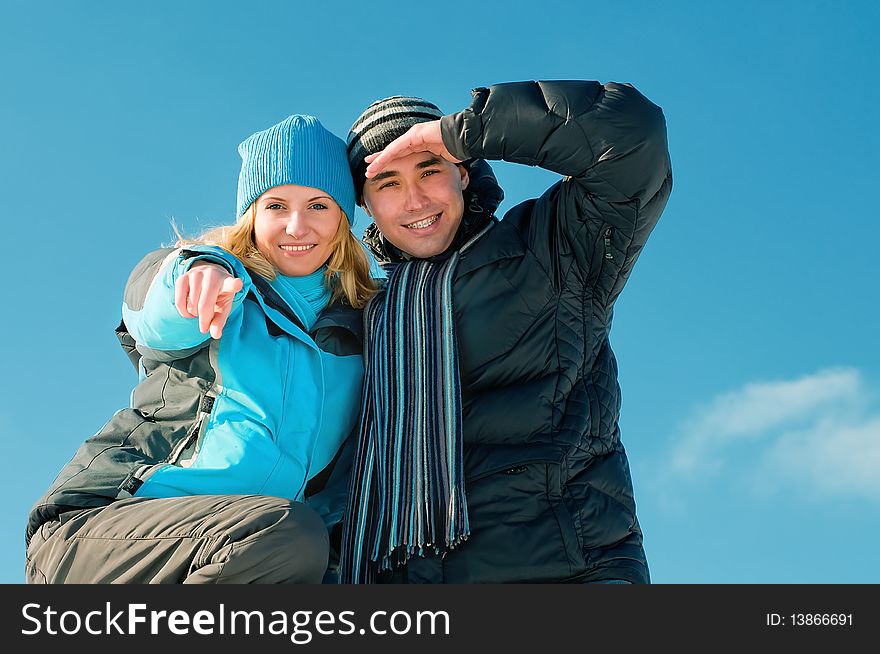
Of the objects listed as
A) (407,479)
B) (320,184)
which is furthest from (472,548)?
(320,184)

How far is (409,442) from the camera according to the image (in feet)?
12.4

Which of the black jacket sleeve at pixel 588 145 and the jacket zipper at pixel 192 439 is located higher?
the black jacket sleeve at pixel 588 145

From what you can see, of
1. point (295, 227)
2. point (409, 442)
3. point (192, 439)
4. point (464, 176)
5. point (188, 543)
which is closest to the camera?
point (188, 543)

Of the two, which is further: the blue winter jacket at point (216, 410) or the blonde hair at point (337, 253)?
the blonde hair at point (337, 253)

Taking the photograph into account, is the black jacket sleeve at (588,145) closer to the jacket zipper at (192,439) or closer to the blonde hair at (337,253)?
the blonde hair at (337,253)

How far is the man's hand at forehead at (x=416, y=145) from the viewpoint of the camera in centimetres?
388

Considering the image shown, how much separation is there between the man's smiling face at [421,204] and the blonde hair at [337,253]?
185mm

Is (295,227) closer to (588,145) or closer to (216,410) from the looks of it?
(216,410)

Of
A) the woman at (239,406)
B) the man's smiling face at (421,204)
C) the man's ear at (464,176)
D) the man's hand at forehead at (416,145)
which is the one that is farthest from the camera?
the man's ear at (464,176)

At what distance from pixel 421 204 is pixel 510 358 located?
815 millimetres

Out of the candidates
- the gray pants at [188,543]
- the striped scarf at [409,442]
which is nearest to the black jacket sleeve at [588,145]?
the striped scarf at [409,442]

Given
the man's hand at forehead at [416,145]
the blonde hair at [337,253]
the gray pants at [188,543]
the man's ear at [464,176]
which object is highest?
the man's ear at [464,176]

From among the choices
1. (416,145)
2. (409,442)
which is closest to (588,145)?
(416,145)

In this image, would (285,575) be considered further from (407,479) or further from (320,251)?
(320,251)
